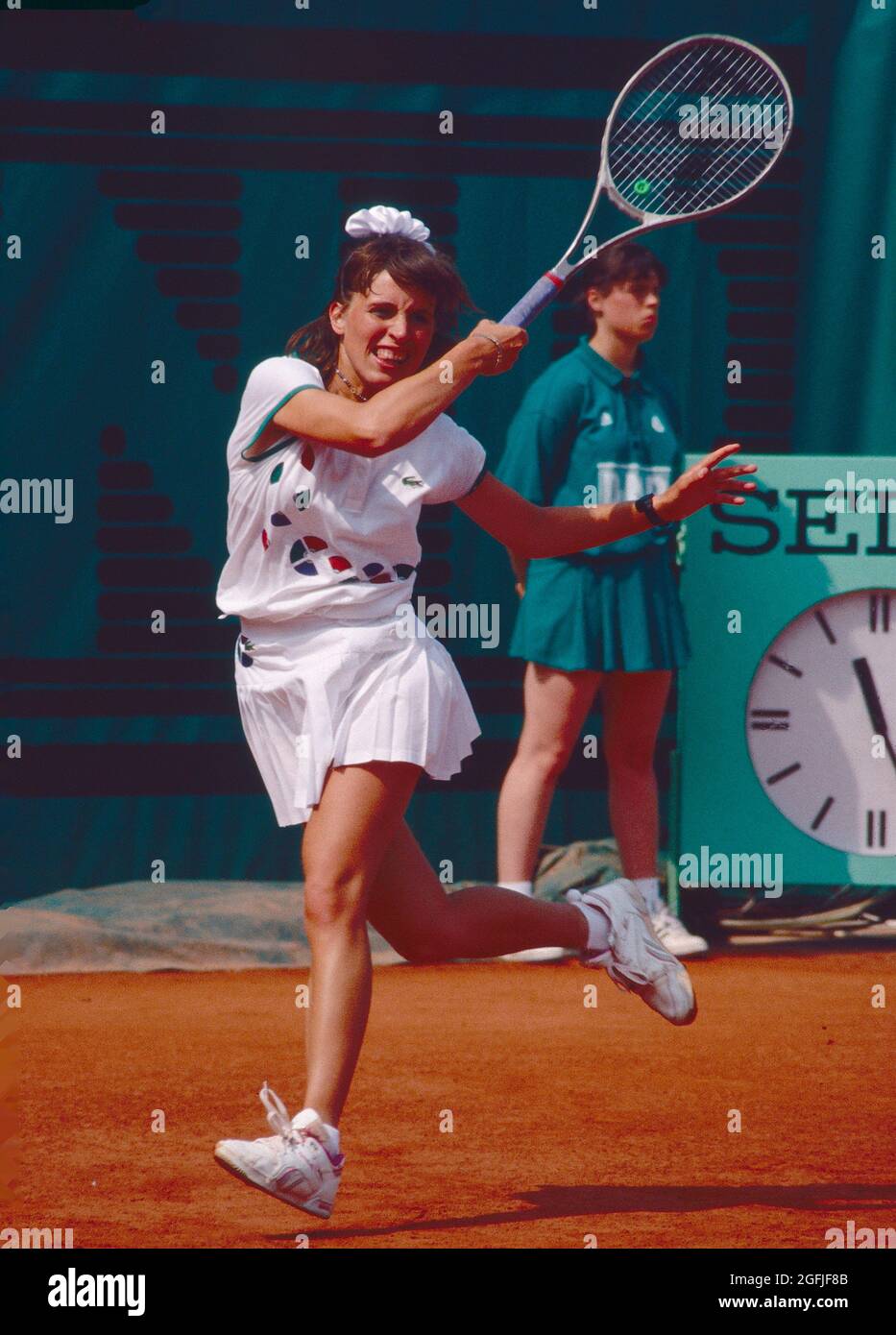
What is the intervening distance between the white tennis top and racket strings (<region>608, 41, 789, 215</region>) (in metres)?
1.25

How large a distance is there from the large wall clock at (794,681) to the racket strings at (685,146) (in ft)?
4.75

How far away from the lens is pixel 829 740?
6.16 metres

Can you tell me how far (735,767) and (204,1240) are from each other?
3.13 meters

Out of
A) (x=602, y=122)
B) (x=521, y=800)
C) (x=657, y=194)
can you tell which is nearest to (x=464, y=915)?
(x=657, y=194)

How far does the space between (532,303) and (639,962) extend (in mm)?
1240

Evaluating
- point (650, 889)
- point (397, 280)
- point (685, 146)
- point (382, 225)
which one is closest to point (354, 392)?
point (397, 280)

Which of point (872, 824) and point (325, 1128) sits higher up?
point (872, 824)

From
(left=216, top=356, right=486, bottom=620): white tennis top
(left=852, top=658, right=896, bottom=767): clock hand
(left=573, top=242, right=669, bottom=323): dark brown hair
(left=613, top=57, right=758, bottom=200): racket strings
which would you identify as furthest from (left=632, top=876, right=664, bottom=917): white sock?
(left=216, top=356, right=486, bottom=620): white tennis top

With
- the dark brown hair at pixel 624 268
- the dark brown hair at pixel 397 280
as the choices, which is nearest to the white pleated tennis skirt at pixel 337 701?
the dark brown hair at pixel 397 280

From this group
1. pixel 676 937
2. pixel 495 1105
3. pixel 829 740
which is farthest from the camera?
pixel 829 740

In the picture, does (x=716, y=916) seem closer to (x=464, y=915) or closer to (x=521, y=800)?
(x=521, y=800)

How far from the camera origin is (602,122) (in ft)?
21.4

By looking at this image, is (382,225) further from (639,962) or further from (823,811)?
(823,811)

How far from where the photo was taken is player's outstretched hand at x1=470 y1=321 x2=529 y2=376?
334cm
